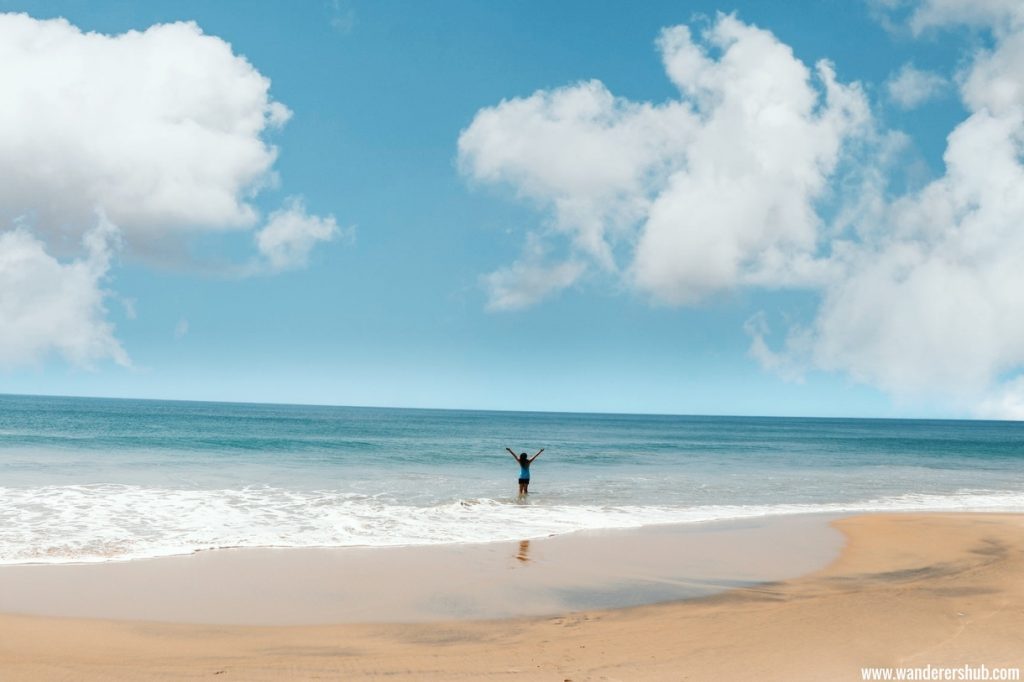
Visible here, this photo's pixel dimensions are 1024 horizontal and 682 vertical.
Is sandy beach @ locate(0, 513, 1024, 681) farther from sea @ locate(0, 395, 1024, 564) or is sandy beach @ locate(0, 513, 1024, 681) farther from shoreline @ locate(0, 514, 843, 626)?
sea @ locate(0, 395, 1024, 564)

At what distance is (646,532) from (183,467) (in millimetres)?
26009

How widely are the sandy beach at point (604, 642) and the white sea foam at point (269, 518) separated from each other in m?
3.91

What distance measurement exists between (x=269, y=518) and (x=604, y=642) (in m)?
13.2

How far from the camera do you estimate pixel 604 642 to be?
31.0 feet

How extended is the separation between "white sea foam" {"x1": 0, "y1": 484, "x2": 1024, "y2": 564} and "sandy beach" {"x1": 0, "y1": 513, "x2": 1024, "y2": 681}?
3909 mm

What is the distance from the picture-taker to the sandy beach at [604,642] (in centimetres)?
829

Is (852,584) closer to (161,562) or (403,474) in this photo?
(161,562)

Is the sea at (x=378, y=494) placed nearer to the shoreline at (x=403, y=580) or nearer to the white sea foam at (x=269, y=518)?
the white sea foam at (x=269, y=518)

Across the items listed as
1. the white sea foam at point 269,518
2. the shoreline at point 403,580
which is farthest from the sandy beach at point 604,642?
the white sea foam at point 269,518

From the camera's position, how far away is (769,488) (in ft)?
105

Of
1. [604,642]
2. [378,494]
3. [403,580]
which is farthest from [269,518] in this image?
[604,642]

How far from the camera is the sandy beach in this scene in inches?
326

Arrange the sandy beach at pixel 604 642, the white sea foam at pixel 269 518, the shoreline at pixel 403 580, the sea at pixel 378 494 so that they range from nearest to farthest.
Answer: the sandy beach at pixel 604 642
the shoreline at pixel 403 580
the white sea foam at pixel 269 518
the sea at pixel 378 494

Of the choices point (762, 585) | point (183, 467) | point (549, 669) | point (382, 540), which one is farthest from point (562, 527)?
point (183, 467)
